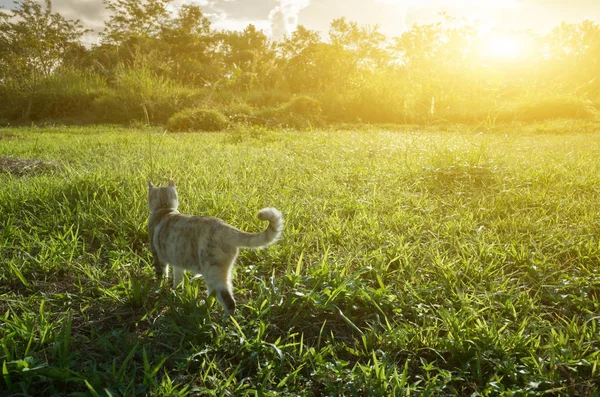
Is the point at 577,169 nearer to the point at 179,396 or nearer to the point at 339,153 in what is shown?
the point at 339,153

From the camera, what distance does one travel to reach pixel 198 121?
10.6 meters

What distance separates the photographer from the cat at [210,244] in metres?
1.87

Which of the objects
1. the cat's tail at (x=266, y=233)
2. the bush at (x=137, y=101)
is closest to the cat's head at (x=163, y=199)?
the cat's tail at (x=266, y=233)

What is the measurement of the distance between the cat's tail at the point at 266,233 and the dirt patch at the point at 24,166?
4.10 meters

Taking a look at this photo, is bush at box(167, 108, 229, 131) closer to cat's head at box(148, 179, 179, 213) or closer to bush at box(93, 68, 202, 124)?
bush at box(93, 68, 202, 124)

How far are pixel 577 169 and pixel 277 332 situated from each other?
5.04 metres

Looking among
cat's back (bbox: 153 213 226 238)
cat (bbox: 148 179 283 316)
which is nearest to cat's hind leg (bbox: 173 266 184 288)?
cat (bbox: 148 179 283 316)

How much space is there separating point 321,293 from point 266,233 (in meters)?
0.61

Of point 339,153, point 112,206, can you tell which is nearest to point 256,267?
point 112,206

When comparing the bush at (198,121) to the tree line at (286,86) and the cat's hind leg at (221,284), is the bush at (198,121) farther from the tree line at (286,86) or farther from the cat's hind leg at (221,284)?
the cat's hind leg at (221,284)

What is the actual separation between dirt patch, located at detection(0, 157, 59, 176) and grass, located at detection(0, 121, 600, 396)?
0.17 m

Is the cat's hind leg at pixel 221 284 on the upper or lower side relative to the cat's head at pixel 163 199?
lower

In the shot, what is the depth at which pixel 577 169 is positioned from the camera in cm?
505

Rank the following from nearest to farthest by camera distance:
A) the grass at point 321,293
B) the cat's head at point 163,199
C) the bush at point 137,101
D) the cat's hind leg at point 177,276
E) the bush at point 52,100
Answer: the grass at point 321,293, the cat's hind leg at point 177,276, the cat's head at point 163,199, the bush at point 137,101, the bush at point 52,100
